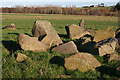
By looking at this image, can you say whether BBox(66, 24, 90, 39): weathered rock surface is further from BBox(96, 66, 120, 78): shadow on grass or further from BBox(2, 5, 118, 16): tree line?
BBox(2, 5, 118, 16): tree line

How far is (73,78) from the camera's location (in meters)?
8.09

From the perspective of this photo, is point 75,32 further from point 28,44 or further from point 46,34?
point 28,44

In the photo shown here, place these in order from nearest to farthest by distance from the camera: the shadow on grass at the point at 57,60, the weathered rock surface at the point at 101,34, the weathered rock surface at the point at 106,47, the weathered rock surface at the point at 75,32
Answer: the shadow on grass at the point at 57,60, the weathered rock surface at the point at 106,47, the weathered rock surface at the point at 101,34, the weathered rock surface at the point at 75,32

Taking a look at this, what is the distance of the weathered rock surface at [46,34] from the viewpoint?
48.7 ft

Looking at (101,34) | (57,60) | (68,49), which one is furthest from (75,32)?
(57,60)

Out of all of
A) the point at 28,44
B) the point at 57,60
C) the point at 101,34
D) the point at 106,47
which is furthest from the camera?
the point at 101,34

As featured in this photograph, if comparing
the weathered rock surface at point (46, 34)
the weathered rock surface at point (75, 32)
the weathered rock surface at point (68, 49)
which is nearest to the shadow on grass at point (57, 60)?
the weathered rock surface at point (68, 49)

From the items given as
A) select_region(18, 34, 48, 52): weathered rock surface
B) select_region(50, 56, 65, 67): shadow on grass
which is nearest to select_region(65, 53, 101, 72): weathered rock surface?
select_region(50, 56, 65, 67): shadow on grass

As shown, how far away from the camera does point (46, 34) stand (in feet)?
50.8

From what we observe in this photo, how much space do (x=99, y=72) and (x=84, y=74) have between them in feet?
2.79

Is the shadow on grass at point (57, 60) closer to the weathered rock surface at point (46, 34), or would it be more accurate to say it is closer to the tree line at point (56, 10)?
the weathered rock surface at point (46, 34)

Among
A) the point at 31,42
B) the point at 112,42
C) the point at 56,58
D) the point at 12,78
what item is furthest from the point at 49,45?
the point at 12,78

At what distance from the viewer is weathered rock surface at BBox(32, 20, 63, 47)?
48.7 feet

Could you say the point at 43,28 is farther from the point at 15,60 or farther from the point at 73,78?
the point at 73,78
